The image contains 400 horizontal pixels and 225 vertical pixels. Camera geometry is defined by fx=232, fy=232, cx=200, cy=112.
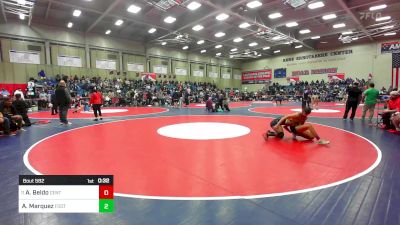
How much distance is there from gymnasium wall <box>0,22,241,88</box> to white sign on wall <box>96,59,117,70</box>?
283 mm

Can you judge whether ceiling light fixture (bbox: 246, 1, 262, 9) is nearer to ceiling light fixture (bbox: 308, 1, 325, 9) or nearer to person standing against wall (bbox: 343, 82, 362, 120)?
ceiling light fixture (bbox: 308, 1, 325, 9)

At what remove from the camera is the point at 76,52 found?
66.5ft

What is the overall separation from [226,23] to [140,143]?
16129mm

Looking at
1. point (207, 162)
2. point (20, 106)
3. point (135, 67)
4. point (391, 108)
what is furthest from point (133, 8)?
point (391, 108)

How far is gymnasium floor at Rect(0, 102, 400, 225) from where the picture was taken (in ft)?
7.14

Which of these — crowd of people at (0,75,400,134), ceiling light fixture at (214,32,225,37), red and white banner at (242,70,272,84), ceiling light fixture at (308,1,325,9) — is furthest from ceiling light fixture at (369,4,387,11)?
red and white banner at (242,70,272,84)

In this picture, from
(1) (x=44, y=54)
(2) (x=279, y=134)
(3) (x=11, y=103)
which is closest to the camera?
(2) (x=279, y=134)

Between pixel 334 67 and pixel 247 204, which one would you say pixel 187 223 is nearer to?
pixel 247 204

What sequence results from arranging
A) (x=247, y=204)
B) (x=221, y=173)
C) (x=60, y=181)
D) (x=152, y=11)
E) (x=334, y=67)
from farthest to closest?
(x=334, y=67) → (x=152, y=11) → (x=221, y=173) → (x=247, y=204) → (x=60, y=181)

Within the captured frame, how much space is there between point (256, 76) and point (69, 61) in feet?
81.4

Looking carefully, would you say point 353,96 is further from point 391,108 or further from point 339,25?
point 339,25

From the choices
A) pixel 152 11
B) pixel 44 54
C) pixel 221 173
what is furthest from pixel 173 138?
pixel 44 54

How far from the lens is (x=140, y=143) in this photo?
512 centimetres

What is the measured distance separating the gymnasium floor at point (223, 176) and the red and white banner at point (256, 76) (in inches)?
1123
